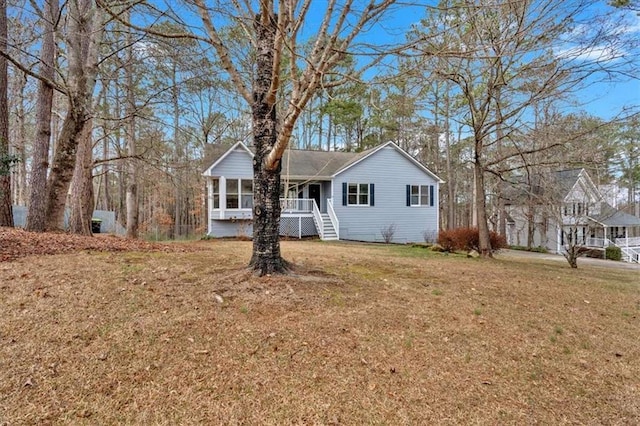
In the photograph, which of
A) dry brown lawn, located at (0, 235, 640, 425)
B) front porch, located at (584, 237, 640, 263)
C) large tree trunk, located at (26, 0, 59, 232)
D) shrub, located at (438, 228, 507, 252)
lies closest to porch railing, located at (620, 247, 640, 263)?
front porch, located at (584, 237, 640, 263)

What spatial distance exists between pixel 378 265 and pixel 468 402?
13.2 feet

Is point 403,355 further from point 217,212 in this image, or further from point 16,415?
point 217,212

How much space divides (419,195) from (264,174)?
16.4m

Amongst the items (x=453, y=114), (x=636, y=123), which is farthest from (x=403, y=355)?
(x=453, y=114)

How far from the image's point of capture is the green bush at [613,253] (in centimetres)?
1891

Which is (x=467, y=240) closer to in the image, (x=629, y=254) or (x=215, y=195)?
(x=215, y=195)

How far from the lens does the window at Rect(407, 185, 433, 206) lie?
18922 mm

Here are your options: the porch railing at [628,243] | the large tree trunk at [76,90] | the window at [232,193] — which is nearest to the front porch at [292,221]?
the window at [232,193]

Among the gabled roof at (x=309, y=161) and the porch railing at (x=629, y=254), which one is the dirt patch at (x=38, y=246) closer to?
the gabled roof at (x=309, y=161)

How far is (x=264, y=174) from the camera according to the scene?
4.06 m

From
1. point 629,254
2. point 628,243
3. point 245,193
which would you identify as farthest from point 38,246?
point 628,243

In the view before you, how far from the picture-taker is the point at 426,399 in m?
2.26

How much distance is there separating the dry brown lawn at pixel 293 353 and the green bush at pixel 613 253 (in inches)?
756

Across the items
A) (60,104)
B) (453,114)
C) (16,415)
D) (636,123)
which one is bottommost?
(16,415)
